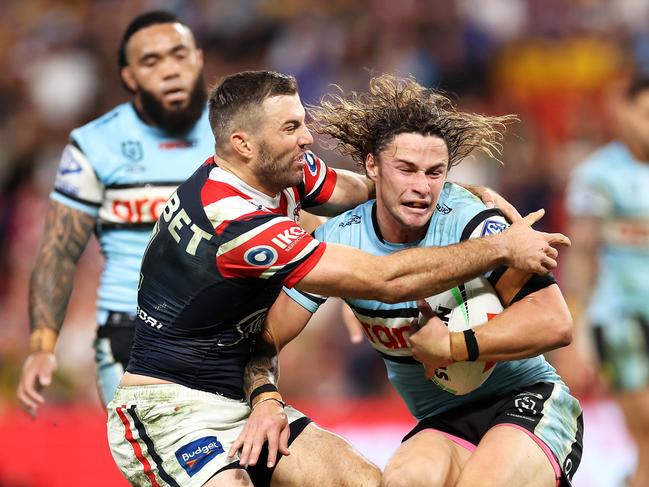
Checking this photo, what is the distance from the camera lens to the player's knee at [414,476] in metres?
4.76

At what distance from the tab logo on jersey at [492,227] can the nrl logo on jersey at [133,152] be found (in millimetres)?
2210

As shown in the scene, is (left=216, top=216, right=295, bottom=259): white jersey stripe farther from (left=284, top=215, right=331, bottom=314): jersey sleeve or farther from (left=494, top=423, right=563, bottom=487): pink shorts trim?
(left=494, top=423, right=563, bottom=487): pink shorts trim

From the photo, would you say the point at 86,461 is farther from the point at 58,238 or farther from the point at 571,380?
the point at 571,380

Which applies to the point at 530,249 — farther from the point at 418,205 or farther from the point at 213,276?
the point at 213,276

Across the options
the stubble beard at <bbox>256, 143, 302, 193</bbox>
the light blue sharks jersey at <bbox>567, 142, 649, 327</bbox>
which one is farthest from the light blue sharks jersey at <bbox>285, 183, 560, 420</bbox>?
the light blue sharks jersey at <bbox>567, 142, 649, 327</bbox>

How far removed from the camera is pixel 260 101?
4977 mm

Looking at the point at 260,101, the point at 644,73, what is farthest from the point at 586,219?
the point at 260,101

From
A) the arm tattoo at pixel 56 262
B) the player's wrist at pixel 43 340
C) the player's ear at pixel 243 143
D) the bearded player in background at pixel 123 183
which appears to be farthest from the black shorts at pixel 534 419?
the arm tattoo at pixel 56 262

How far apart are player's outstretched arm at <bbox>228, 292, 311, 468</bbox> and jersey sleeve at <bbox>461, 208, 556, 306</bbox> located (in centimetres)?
84

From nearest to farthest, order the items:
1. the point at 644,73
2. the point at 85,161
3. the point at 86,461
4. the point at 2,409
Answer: the point at 85,161 < the point at 644,73 < the point at 86,461 < the point at 2,409

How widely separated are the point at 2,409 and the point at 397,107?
6.22 meters

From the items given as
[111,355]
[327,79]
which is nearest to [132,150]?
[111,355]

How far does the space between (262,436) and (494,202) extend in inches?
56.4

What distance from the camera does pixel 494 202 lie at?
206 inches
